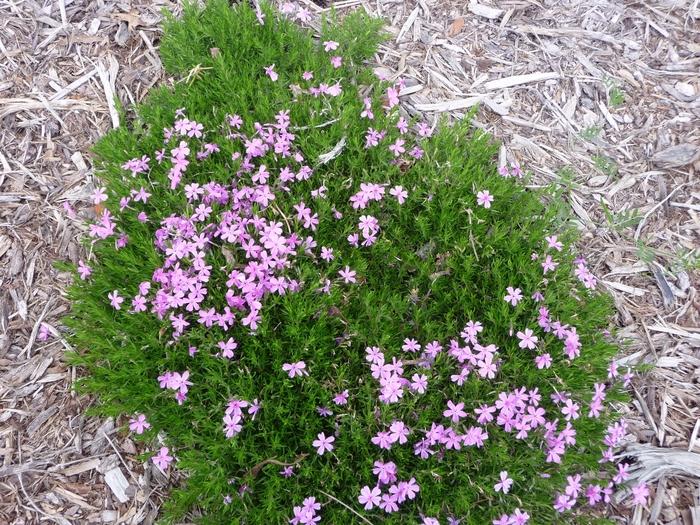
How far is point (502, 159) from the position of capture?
4.23m

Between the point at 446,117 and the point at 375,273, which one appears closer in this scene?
the point at 375,273

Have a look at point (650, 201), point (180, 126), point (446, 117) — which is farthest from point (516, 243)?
point (180, 126)

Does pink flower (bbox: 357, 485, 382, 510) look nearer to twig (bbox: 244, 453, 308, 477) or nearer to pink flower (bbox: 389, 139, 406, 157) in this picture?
twig (bbox: 244, 453, 308, 477)

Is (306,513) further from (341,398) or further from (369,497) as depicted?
(341,398)

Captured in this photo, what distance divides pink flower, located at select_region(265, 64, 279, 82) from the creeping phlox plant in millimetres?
21

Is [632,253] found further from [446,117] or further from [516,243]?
[446,117]

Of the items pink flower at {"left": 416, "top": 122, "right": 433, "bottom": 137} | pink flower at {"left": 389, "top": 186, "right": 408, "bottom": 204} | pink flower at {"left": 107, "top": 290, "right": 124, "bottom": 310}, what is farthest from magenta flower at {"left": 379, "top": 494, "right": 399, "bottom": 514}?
pink flower at {"left": 416, "top": 122, "right": 433, "bottom": 137}

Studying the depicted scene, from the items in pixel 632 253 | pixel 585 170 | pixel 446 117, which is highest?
pixel 446 117

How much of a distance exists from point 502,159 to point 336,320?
192 centimetres

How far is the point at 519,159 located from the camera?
432 cm

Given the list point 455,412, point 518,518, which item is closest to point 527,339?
point 455,412

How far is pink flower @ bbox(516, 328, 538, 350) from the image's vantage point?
3166 mm

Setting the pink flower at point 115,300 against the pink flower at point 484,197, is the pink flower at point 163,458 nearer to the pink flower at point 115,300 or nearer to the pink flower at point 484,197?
the pink flower at point 115,300

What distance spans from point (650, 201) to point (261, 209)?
→ 3.02m
